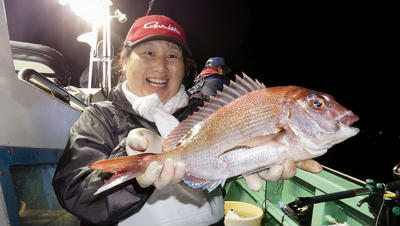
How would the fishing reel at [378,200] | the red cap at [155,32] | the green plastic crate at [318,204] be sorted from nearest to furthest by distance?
the fishing reel at [378,200]
the red cap at [155,32]
the green plastic crate at [318,204]

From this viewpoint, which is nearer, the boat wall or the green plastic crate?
the boat wall

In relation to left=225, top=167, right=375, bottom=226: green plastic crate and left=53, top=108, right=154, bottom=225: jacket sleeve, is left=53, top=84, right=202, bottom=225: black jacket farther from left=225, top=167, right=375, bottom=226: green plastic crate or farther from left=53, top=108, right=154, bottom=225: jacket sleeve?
left=225, top=167, right=375, bottom=226: green plastic crate

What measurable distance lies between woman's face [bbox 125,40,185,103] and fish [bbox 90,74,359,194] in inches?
32.7

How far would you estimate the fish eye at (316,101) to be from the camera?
152 centimetres

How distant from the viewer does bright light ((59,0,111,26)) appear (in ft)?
17.9

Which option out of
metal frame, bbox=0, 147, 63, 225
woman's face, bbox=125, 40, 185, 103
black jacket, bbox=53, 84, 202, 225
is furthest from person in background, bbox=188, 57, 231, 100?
metal frame, bbox=0, 147, 63, 225

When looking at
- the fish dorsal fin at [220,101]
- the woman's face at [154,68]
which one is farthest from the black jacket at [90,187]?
the woman's face at [154,68]

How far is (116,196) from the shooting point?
1628mm

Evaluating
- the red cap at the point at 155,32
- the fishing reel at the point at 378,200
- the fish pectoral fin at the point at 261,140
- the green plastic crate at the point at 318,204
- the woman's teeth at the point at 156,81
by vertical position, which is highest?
the red cap at the point at 155,32

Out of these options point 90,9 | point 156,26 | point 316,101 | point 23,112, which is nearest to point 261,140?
point 316,101

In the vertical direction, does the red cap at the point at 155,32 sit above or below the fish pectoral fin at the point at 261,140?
above

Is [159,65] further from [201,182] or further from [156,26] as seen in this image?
[201,182]

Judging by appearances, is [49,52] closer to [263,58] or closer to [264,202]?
[264,202]

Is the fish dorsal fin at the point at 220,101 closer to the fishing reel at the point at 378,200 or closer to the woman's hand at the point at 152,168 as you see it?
the woman's hand at the point at 152,168
